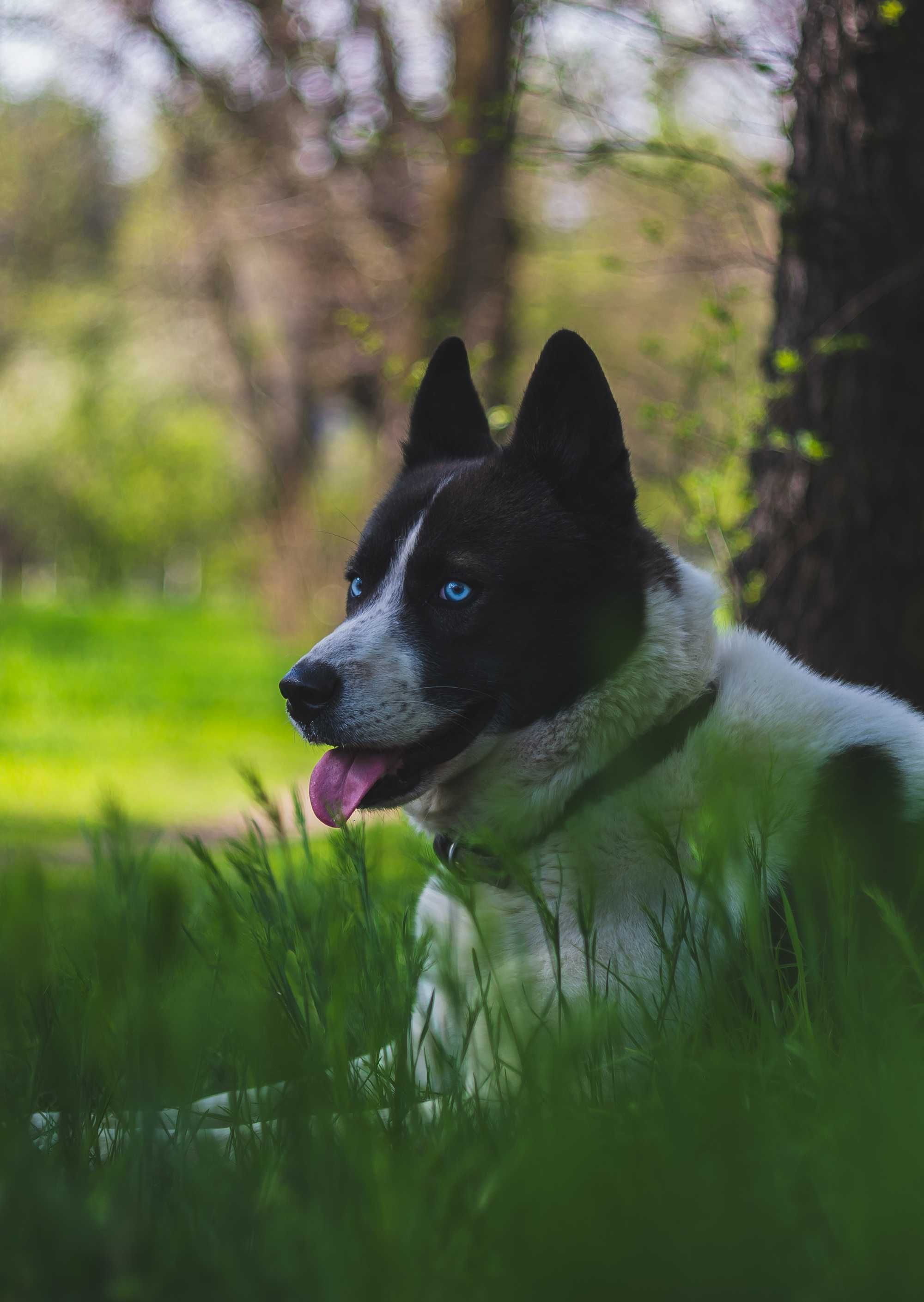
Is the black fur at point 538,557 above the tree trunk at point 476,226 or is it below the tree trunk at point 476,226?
below

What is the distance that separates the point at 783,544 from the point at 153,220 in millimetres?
14736

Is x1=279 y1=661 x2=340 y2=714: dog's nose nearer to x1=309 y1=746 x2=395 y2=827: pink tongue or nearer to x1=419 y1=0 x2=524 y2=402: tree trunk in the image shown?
x1=309 y1=746 x2=395 y2=827: pink tongue

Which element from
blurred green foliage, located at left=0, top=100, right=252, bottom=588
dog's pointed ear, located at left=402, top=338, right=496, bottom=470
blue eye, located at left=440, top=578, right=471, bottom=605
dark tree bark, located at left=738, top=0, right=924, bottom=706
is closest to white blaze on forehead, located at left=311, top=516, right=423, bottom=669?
blue eye, located at left=440, top=578, right=471, bottom=605


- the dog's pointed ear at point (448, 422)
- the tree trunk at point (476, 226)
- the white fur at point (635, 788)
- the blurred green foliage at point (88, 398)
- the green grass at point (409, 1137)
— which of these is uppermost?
Answer: the blurred green foliage at point (88, 398)

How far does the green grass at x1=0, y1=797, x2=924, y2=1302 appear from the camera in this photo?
1079 millimetres

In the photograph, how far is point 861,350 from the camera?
3.85 m

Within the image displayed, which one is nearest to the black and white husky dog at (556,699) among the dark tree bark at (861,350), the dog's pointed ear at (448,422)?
the dog's pointed ear at (448,422)

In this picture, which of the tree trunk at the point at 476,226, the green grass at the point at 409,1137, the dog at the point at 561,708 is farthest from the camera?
the tree trunk at the point at 476,226

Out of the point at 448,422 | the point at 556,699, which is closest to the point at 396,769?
the point at 556,699

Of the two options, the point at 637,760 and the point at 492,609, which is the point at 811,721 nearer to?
the point at 637,760

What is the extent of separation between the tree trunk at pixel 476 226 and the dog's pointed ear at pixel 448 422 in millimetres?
5143

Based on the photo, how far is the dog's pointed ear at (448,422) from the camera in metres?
3.27

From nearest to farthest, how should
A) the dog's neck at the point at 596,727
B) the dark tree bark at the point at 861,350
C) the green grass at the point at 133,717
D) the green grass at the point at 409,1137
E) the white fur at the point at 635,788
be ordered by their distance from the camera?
the green grass at the point at 409,1137
the white fur at the point at 635,788
the dog's neck at the point at 596,727
the dark tree bark at the point at 861,350
the green grass at the point at 133,717

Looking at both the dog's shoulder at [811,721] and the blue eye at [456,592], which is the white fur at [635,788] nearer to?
the dog's shoulder at [811,721]
